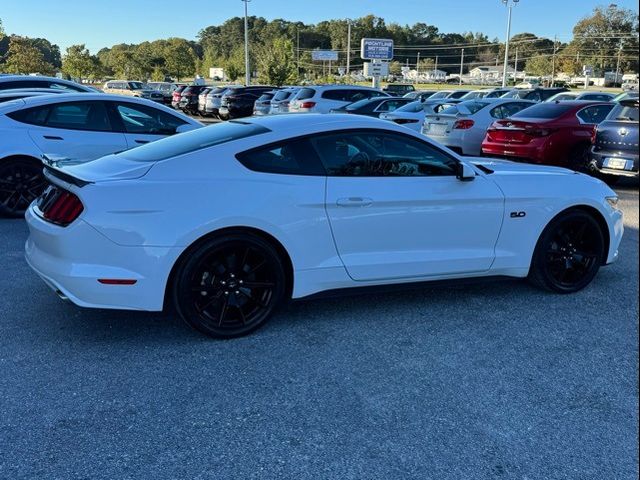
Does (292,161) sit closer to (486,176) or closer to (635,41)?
(486,176)

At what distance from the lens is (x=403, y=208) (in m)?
4.21

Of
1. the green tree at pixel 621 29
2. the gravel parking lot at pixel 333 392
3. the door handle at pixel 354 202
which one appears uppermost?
the green tree at pixel 621 29

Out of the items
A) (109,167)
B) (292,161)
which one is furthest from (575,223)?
(109,167)

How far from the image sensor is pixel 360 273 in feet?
13.7

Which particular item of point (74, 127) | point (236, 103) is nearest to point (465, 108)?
point (74, 127)

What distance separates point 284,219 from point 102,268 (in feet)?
3.84

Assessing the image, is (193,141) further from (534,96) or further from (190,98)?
(190,98)

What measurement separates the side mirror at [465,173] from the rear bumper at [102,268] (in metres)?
2.10

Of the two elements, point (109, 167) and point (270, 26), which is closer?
point (109, 167)

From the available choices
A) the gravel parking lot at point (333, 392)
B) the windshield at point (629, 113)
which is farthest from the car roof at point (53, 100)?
the windshield at point (629, 113)

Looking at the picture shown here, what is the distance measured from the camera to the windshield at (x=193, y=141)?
4137 mm

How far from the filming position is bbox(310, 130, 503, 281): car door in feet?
13.5

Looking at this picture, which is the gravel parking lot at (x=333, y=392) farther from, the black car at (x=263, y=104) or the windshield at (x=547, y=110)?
the black car at (x=263, y=104)

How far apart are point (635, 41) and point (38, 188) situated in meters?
7.92
